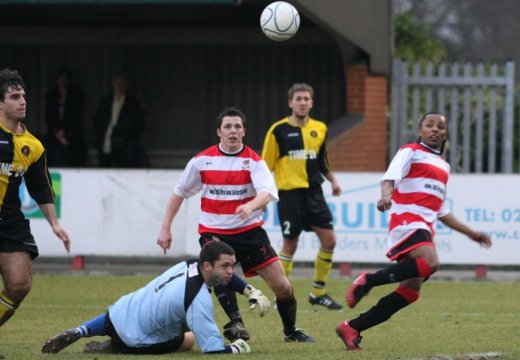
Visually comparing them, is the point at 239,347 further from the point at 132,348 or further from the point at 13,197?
the point at 13,197

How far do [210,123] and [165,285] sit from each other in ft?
45.6

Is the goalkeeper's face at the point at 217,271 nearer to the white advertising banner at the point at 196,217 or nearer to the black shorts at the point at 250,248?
the black shorts at the point at 250,248

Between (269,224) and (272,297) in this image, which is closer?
(272,297)

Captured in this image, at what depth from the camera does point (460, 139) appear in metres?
22.0

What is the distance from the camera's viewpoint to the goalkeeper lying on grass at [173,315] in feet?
28.8

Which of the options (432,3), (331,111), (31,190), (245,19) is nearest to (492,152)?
(331,111)

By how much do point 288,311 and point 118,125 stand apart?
10.6 m

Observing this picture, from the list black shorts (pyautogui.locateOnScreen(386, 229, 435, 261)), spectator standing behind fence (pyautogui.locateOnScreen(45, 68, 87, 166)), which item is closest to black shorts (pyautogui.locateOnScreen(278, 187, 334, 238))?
black shorts (pyautogui.locateOnScreen(386, 229, 435, 261))

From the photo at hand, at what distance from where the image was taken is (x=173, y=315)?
8906 millimetres

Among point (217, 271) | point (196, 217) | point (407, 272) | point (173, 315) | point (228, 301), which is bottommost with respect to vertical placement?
point (196, 217)

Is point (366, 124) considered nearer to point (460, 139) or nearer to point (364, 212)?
point (460, 139)

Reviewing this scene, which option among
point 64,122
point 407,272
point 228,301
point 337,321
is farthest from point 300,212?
point 64,122

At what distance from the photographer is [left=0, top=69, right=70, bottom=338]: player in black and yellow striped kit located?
360 inches

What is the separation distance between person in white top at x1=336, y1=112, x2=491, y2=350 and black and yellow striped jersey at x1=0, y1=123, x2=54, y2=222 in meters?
2.49
